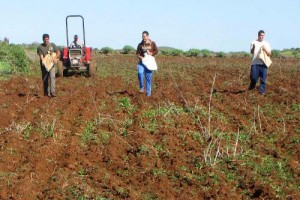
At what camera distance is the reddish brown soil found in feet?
18.8

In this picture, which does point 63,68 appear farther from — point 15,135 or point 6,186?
point 6,186

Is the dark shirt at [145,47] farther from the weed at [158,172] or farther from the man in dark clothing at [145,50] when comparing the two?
the weed at [158,172]

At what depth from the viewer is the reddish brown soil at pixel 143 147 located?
18.8ft

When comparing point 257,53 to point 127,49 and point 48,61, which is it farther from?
point 127,49

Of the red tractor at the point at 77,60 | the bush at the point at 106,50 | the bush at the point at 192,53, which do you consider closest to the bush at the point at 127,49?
the bush at the point at 106,50

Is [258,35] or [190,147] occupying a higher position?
[258,35]

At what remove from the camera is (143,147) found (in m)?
7.03

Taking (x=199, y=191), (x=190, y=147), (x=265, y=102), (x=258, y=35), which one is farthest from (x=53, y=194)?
(x=258, y=35)

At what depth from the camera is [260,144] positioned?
7.57 m

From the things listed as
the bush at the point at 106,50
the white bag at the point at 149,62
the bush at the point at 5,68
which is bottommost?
the bush at the point at 5,68

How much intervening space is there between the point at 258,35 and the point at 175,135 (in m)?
4.62

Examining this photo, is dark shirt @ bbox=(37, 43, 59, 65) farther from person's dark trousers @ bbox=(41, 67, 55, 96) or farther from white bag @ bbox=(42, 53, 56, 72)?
person's dark trousers @ bbox=(41, 67, 55, 96)

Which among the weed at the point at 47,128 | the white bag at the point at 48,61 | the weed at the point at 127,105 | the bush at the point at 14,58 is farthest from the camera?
the bush at the point at 14,58

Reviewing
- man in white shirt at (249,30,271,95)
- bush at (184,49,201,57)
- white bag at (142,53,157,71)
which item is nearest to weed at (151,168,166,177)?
white bag at (142,53,157,71)
